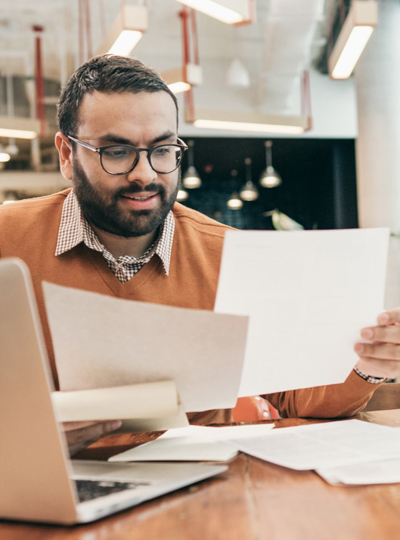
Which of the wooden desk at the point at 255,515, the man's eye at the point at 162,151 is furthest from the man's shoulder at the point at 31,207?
the wooden desk at the point at 255,515

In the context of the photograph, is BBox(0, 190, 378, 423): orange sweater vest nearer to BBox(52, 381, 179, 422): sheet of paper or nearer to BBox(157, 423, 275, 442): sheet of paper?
BBox(157, 423, 275, 442): sheet of paper

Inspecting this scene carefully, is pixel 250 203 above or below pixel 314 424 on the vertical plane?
above

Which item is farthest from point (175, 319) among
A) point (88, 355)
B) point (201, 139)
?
point (201, 139)

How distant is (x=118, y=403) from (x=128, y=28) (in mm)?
2833

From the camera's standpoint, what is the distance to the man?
1.16 m

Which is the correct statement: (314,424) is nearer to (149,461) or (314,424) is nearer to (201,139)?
(149,461)

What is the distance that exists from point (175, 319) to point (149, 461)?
23 cm

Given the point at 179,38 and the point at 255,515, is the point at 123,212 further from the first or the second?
the point at 179,38

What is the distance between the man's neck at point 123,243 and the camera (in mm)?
1300

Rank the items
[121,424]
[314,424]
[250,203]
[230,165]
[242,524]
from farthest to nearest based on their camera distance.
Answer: [250,203]
[230,165]
[314,424]
[121,424]
[242,524]

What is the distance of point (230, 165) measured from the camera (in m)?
9.66

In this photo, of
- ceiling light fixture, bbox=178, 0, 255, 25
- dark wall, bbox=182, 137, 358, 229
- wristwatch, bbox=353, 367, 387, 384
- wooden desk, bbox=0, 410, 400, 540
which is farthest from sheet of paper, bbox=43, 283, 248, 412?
dark wall, bbox=182, 137, 358, 229

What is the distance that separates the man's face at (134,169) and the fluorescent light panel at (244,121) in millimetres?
4227

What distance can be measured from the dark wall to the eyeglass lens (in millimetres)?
6867
